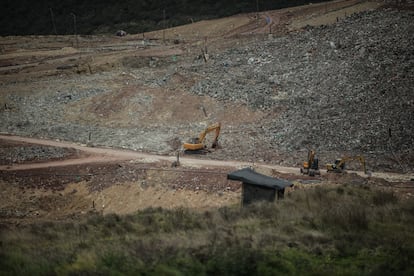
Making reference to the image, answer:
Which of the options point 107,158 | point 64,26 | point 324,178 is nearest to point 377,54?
point 324,178

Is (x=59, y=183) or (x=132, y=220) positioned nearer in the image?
(x=132, y=220)

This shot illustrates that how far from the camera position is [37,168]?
23.9 m

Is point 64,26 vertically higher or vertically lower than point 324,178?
higher

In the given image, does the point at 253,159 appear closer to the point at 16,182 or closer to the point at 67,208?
the point at 67,208

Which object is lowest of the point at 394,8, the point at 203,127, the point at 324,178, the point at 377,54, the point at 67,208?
the point at 67,208

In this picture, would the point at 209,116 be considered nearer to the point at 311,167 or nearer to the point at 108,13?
the point at 311,167

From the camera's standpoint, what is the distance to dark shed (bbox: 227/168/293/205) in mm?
16656

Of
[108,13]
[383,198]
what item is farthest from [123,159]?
[108,13]

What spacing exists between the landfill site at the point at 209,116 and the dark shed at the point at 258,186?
2.60m

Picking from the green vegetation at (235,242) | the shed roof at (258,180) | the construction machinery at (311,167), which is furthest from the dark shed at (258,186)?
the construction machinery at (311,167)

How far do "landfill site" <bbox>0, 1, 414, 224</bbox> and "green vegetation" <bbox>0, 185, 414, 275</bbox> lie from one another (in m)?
4.18

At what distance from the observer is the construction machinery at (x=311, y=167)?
69.1 feet

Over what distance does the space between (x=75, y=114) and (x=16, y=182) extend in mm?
10132

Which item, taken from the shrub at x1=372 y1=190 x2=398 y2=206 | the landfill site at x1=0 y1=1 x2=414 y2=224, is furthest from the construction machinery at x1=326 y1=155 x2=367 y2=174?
the shrub at x1=372 y1=190 x2=398 y2=206
